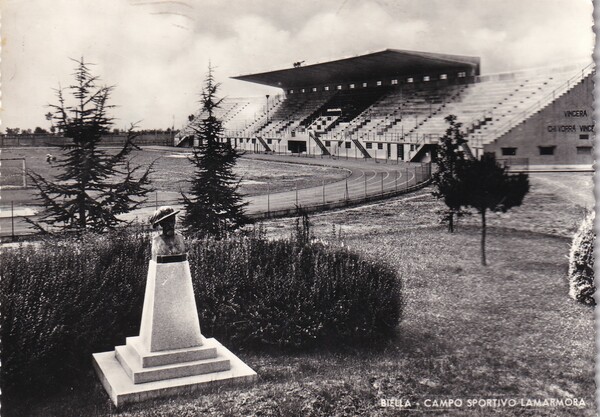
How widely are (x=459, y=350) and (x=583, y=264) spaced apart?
97.5 inches

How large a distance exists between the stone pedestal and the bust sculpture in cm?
9

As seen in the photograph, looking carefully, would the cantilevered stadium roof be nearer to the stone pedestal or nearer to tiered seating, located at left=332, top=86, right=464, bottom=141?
tiered seating, located at left=332, top=86, right=464, bottom=141

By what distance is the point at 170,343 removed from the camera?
301 inches

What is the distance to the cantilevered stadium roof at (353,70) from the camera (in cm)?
3278

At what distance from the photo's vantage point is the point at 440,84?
2755 centimetres

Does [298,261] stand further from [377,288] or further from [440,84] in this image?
[440,84]

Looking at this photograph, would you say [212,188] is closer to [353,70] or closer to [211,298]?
[211,298]

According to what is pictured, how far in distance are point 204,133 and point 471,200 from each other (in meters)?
6.30

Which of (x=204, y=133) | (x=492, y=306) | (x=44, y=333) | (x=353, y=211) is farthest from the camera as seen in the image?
(x=353, y=211)

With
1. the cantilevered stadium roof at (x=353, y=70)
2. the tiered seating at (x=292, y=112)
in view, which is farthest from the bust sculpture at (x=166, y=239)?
the tiered seating at (x=292, y=112)

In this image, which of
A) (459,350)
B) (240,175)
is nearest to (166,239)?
(459,350)

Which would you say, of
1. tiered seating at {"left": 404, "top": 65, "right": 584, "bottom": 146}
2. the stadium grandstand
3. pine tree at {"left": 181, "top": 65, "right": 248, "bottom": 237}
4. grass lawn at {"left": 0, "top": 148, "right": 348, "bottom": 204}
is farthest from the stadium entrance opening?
pine tree at {"left": 181, "top": 65, "right": 248, "bottom": 237}

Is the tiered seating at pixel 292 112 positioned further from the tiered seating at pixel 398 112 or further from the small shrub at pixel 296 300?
the small shrub at pixel 296 300

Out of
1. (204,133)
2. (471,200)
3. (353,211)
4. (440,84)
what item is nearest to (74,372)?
(204,133)
